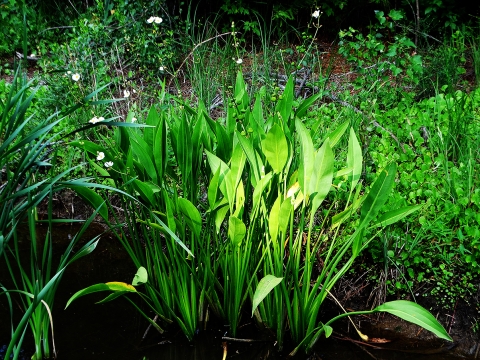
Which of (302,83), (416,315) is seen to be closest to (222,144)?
(416,315)

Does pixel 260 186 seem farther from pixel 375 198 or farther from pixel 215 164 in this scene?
pixel 375 198

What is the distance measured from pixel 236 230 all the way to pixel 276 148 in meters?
0.39

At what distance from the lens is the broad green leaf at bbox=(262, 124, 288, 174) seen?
8.19 ft

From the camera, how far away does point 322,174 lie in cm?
253

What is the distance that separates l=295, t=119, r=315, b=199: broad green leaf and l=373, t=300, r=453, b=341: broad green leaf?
0.59m

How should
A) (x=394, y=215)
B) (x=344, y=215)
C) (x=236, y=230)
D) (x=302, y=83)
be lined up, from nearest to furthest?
(x=236, y=230) < (x=394, y=215) < (x=344, y=215) < (x=302, y=83)

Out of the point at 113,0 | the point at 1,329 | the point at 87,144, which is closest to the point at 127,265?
the point at 1,329

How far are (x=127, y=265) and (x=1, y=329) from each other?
0.87m

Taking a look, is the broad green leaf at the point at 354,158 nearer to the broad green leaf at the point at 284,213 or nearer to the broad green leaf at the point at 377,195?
the broad green leaf at the point at 377,195

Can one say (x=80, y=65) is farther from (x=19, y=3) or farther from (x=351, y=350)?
(x=351, y=350)

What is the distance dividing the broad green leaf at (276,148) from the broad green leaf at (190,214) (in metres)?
0.39

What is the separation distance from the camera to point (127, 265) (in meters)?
3.56

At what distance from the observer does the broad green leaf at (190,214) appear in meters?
2.46

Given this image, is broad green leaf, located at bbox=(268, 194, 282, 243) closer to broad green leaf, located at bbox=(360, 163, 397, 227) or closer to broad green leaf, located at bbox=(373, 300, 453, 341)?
broad green leaf, located at bbox=(360, 163, 397, 227)
